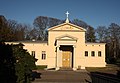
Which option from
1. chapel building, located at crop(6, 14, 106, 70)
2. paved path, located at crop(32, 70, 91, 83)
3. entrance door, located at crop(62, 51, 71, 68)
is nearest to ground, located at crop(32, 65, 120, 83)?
paved path, located at crop(32, 70, 91, 83)

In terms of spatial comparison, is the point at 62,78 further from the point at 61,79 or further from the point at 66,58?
the point at 66,58

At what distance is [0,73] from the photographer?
13.7 m

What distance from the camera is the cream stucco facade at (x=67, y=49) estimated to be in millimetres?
49125

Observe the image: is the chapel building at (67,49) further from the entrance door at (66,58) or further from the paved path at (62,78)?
the paved path at (62,78)

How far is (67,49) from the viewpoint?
50125 mm

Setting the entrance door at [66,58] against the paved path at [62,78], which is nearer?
the paved path at [62,78]

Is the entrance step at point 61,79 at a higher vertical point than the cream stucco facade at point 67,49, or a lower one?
lower

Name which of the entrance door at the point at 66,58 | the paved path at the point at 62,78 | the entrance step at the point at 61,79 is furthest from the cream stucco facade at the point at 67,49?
the entrance step at the point at 61,79

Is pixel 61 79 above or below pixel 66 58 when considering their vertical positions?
below

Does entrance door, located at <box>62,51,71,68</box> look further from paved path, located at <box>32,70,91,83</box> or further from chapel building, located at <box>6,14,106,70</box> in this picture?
paved path, located at <box>32,70,91,83</box>

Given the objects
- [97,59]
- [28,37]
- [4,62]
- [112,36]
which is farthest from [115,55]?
[4,62]

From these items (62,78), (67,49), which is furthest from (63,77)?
(67,49)

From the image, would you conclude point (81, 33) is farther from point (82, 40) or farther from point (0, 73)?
point (0, 73)

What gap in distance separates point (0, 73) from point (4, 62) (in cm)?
74
